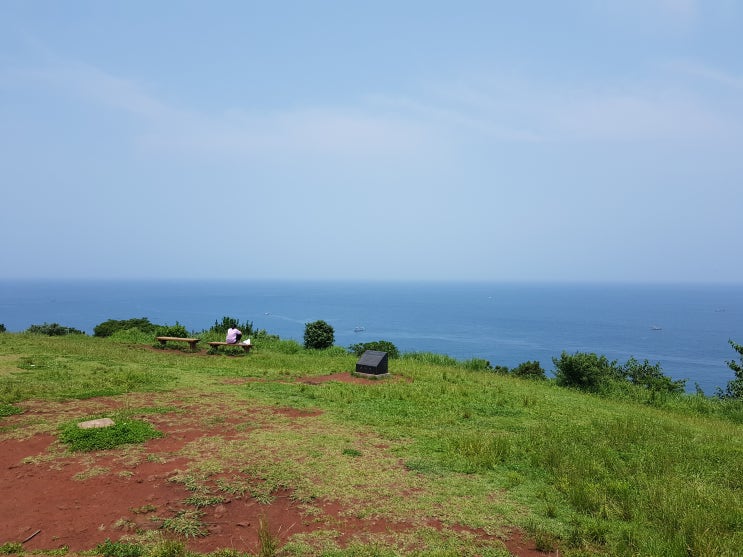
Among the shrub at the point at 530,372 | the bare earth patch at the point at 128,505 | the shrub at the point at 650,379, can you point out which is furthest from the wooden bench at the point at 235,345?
the shrub at the point at 650,379

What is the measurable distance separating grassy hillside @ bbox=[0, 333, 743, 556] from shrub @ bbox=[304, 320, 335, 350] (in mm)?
8578

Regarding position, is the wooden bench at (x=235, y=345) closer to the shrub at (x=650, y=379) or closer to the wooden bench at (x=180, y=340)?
the wooden bench at (x=180, y=340)

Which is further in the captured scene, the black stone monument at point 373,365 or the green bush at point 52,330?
the green bush at point 52,330

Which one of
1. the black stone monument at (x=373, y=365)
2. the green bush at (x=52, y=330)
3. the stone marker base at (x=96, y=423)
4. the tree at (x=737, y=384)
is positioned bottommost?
the tree at (x=737, y=384)

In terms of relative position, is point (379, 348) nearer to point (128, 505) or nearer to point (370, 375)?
point (370, 375)

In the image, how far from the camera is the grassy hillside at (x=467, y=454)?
6.12 meters

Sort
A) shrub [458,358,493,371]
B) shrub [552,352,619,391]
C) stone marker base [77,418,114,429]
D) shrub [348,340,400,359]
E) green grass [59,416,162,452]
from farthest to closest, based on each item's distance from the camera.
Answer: shrub [348,340,400,359], shrub [458,358,493,371], shrub [552,352,619,391], stone marker base [77,418,114,429], green grass [59,416,162,452]

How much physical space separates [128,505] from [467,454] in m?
6.06

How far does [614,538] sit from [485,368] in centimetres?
1892

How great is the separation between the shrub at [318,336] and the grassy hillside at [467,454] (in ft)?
28.1

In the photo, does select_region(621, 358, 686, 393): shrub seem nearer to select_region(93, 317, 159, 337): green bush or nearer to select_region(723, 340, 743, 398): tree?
select_region(723, 340, 743, 398): tree

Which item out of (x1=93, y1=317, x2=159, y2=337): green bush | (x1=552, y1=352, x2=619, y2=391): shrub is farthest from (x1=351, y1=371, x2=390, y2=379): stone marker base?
(x1=93, y1=317, x2=159, y2=337): green bush

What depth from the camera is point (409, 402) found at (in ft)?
45.1

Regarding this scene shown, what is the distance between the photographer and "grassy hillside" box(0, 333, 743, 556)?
20.1 ft
